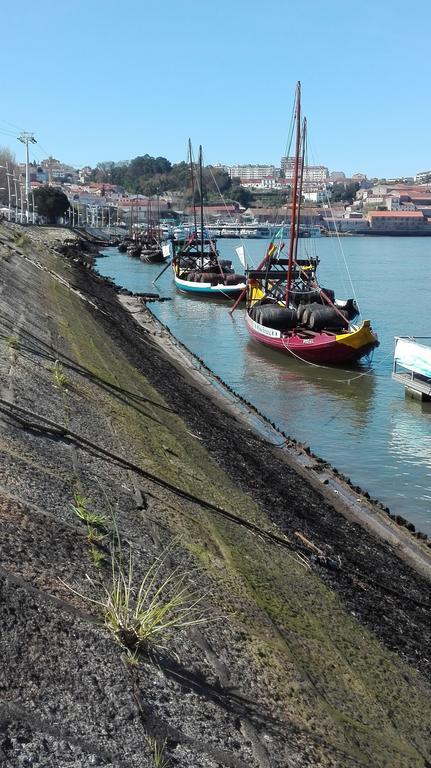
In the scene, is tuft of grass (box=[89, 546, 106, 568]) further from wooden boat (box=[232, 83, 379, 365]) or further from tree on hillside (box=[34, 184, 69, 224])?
tree on hillside (box=[34, 184, 69, 224])

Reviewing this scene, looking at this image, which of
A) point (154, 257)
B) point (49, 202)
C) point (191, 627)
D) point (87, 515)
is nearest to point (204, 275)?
point (154, 257)

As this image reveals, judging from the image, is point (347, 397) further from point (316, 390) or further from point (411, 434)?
point (411, 434)

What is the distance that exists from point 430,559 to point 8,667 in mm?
7553

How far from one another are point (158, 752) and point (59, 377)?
24.8ft

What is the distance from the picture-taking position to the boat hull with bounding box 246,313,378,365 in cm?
2741

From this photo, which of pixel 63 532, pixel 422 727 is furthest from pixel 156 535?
pixel 422 727

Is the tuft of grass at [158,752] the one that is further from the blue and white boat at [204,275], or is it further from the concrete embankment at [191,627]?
the blue and white boat at [204,275]

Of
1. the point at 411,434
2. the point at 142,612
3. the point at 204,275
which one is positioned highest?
the point at 142,612

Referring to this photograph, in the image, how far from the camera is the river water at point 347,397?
15.5 m

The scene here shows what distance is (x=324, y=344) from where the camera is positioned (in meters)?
27.9

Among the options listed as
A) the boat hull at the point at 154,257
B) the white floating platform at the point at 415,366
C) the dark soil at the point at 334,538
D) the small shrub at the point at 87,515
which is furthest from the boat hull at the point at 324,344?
the boat hull at the point at 154,257

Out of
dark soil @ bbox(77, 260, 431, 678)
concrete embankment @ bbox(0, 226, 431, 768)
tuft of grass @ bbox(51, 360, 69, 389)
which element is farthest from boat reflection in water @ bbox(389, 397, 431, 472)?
tuft of grass @ bbox(51, 360, 69, 389)

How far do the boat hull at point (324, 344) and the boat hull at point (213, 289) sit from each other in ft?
64.1

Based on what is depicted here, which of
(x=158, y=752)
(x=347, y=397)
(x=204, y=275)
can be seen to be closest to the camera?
(x=158, y=752)
